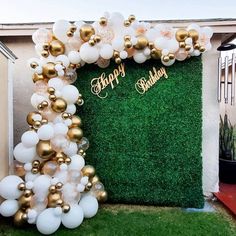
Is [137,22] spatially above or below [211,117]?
above

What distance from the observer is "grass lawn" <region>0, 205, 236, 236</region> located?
368 centimetres

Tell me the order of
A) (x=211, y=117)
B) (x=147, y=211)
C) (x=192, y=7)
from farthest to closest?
(x=192, y=7), (x=211, y=117), (x=147, y=211)

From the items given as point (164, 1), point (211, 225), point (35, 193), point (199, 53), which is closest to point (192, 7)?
point (164, 1)

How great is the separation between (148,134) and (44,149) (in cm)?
178

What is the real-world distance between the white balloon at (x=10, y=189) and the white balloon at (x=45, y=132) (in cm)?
74

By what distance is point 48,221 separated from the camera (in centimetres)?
351

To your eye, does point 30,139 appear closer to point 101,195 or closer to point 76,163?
point 76,163

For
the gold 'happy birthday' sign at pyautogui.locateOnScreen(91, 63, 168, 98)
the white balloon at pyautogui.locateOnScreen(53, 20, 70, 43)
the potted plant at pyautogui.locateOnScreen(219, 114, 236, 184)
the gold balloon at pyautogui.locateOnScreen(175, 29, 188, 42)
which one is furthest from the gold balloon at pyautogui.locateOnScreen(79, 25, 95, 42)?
the potted plant at pyautogui.locateOnScreen(219, 114, 236, 184)

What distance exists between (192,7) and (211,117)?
18.8ft

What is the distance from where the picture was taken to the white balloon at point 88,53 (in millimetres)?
4016

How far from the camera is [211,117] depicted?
4.79 m

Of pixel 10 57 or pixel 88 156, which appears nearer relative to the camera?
pixel 10 57

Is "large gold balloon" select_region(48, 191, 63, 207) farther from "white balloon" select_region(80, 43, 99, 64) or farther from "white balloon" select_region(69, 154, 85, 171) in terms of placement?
"white balloon" select_region(80, 43, 99, 64)

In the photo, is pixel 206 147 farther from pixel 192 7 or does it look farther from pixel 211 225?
pixel 192 7
